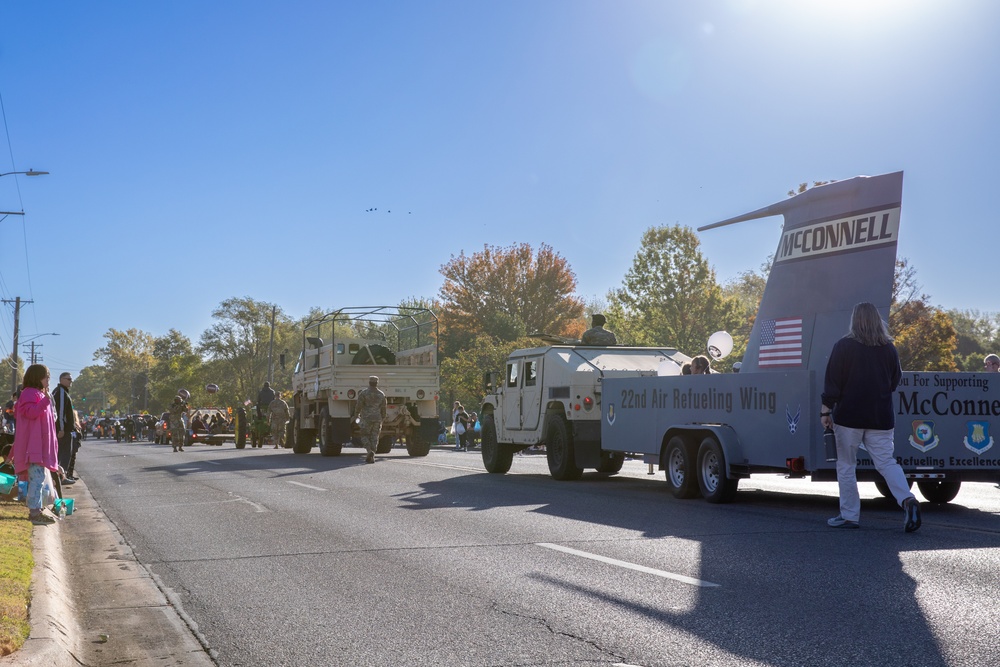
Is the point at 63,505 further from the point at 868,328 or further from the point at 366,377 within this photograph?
the point at 366,377

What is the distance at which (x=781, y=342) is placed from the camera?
12758 mm

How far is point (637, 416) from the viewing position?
46.7 ft

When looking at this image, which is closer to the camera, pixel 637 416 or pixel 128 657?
pixel 128 657

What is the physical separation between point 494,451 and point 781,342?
7.23m

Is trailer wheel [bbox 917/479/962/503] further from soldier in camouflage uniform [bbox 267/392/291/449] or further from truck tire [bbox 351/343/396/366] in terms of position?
soldier in camouflage uniform [bbox 267/392/291/449]

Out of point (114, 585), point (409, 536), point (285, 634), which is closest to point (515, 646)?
point (285, 634)

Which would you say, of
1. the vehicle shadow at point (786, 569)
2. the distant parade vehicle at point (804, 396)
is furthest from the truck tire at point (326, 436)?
the vehicle shadow at point (786, 569)

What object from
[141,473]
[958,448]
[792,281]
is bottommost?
[141,473]

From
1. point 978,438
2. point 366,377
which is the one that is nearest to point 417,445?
point 366,377

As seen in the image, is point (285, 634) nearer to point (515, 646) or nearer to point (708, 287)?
point (515, 646)

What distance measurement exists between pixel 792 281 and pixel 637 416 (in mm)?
2785

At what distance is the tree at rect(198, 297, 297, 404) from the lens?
10200cm

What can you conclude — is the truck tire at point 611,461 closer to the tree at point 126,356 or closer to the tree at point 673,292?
the tree at point 673,292

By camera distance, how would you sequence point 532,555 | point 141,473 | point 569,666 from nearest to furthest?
point 569,666
point 532,555
point 141,473
